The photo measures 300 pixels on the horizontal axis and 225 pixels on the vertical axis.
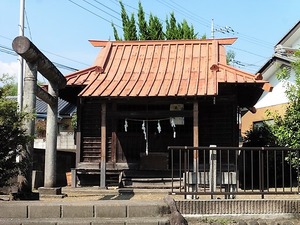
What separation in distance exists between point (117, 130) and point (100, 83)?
1917 mm

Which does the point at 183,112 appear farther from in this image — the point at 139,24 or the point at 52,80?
the point at 139,24

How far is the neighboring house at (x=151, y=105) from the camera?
12.7 metres

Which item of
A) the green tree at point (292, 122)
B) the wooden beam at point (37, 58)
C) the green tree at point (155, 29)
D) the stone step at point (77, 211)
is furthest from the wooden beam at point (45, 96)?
the green tree at point (155, 29)

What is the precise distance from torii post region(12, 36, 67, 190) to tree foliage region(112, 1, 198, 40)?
12997 millimetres

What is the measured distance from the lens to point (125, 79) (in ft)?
43.6

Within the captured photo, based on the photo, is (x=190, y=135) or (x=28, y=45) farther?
(x=190, y=135)

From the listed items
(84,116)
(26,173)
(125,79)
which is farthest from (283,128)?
(26,173)

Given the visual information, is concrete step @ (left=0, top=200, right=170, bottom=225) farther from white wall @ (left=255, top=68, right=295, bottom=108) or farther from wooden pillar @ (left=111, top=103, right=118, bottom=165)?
white wall @ (left=255, top=68, right=295, bottom=108)

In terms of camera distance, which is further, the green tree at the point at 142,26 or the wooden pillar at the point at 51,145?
the green tree at the point at 142,26

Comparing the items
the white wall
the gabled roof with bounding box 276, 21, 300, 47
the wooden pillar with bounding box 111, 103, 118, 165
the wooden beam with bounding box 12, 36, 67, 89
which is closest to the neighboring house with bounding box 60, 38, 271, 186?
the wooden pillar with bounding box 111, 103, 118, 165

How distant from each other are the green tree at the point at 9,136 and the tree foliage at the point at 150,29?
15863 mm

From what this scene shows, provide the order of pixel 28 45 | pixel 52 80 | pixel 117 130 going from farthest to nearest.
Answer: pixel 117 130
pixel 52 80
pixel 28 45

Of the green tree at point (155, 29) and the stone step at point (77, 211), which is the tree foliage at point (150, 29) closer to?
the green tree at point (155, 29)

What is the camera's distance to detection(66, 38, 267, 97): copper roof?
1229cm
